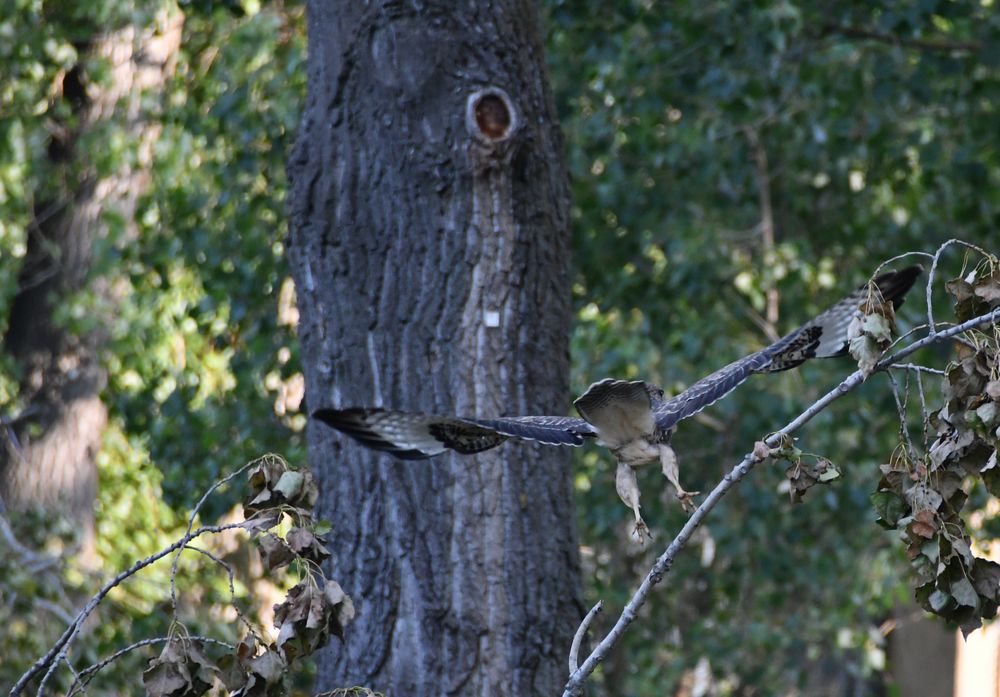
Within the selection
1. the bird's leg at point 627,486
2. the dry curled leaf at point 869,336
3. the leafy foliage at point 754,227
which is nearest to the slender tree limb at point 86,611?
the bird's leg at point 627,486

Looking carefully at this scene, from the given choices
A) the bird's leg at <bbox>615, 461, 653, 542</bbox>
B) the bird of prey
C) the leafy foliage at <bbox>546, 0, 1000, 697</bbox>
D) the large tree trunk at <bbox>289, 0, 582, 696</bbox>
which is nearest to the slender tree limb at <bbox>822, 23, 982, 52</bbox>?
the leafy foliage at <bbox>546, 0, 1000, 697</bbox>

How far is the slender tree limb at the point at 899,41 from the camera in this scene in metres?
6.16

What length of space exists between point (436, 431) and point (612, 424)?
0.36 metres

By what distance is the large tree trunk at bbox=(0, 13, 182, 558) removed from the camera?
902 centimetres

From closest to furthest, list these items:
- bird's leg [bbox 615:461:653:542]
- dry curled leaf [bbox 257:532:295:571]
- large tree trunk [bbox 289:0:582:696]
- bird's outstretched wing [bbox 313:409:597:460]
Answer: dry curled leaf [bbox 257:532:295:571], bird's outstretched wing [bbox 313:409:597:460], bird's leg [bbox 615:461:653:542], large tree trunk [bbox 289:0:582:696]

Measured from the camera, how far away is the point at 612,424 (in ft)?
8.11

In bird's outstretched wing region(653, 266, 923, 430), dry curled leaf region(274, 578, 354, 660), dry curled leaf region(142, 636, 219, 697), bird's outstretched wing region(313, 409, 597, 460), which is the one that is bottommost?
dry curled leaf region(142, 636, 219, 697)

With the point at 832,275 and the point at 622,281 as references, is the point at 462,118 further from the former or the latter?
the point at 832,275

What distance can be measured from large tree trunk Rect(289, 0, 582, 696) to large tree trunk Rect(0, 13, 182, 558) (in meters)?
6.08

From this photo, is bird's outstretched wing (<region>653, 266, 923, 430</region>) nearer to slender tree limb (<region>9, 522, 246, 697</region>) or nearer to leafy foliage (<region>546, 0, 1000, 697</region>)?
slender tree limb (<region>9, 522, 246, 697</region>)

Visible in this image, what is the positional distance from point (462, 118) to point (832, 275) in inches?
173

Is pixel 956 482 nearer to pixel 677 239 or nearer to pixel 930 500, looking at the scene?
pixel 930 500

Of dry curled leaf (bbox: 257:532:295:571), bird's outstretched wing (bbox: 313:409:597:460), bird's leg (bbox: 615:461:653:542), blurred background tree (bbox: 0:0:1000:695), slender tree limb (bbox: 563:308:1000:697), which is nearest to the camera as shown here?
slender tree limb (bbox: 563:308:1000:697)

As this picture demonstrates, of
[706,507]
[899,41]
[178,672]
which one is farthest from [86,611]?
[899,41]
